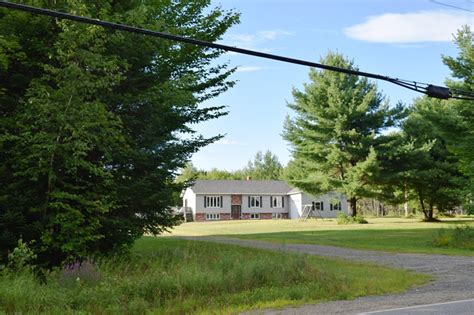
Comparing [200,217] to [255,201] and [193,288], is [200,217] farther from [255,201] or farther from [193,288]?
[193,288]

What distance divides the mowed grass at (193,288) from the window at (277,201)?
6221cm

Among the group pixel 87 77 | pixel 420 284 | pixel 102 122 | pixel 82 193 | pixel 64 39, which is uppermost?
pixel 64 39

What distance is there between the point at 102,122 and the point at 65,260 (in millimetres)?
3652

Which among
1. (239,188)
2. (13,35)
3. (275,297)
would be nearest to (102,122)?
(13,35)

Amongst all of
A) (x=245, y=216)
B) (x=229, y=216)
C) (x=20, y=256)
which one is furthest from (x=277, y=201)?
(x=20, y=256)

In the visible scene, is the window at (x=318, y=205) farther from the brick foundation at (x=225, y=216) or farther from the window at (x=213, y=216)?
the window at (x=213, y=216)

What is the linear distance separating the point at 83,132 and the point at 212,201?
60.6 meters

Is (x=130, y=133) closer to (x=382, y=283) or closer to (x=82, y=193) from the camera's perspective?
(x=82, y=193)

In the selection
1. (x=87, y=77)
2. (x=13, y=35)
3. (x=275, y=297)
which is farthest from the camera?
(x=13, y=35)

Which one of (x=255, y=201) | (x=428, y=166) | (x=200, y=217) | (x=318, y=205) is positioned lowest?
(x=200, y=217)

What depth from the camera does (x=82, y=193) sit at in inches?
528

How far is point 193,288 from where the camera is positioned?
33.0 ft

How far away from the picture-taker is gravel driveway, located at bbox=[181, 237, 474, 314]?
886cm

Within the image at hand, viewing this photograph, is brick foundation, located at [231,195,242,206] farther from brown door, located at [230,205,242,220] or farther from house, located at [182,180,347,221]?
brown door, located at [230,205,242,220]
